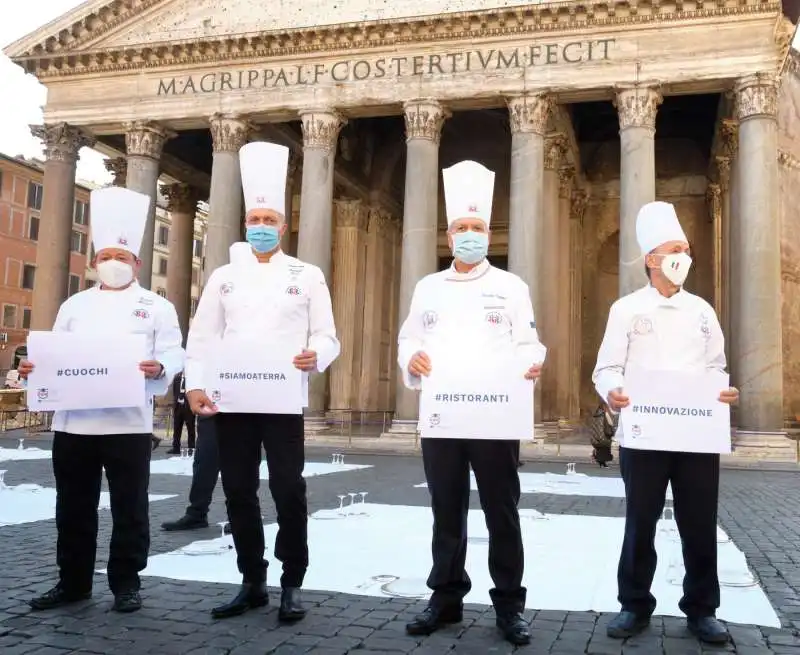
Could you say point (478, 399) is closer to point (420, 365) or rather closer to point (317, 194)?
point (420, 365)

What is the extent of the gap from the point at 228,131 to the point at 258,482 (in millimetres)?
19330

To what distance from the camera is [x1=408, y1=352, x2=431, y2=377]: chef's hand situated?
4781mm

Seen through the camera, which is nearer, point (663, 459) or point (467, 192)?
point (663, 459)

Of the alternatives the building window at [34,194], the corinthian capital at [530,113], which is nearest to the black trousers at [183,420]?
the corinthian capital at [530,113]

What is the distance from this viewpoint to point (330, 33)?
21.8m

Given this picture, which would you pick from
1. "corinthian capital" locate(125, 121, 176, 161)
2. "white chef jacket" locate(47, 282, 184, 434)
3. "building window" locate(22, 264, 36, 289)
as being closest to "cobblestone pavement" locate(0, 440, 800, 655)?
"white chef jacket" locate(47, 282, 184, 434)

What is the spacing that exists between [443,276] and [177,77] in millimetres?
20784

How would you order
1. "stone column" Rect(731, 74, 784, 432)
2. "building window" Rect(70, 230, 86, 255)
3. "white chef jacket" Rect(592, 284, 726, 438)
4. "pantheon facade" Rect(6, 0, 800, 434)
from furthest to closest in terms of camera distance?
1. "building window" Rect(70, 230, 86, 255)
2. "pantheon facade" Rect(6, 0, 800, 434)
3. "stone column" Rect(731, 74, 784, 432)
4. "white chef jacket" Rect(592, 284, 726, 438)

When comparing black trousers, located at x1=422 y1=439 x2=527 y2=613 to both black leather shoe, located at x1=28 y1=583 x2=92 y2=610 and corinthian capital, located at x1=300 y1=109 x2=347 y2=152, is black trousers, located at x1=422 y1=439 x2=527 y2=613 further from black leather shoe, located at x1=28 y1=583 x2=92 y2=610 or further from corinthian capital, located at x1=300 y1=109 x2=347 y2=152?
corinthian capital, located at x1=300 y1=109 x2=347 y2=152

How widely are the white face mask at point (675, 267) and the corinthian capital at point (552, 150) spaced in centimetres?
1886

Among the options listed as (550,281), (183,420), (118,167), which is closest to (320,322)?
(183,420)

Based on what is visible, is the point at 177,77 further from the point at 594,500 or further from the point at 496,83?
the point at 594,500

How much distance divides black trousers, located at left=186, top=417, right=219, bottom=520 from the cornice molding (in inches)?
616

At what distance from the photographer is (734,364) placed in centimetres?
2002
